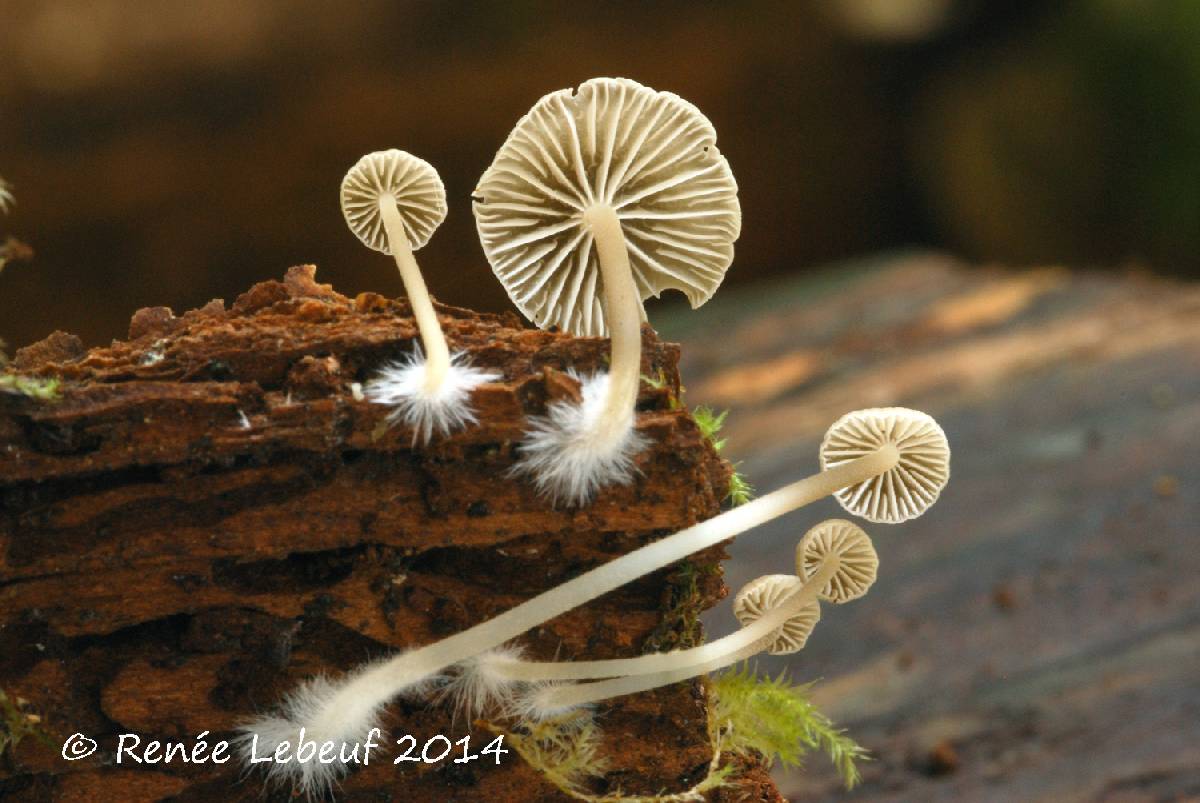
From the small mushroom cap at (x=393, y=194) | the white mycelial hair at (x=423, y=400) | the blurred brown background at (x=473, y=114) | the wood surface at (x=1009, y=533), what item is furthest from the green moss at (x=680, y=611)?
the blurred brown background at (x=473, y=114)

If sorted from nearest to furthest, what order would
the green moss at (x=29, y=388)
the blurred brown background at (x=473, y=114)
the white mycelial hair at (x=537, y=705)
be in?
the green moss at (x=29, y=388) → the white mycelial hair at (x=537, y=705) → the blurred brown background at (x=473, y=114)

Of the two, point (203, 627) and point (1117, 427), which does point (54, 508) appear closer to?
point (203, 627)

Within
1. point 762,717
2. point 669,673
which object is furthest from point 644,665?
point 762,717

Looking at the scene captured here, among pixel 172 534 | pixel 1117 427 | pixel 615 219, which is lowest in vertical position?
pixel 172 534

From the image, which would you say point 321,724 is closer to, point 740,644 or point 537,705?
point 537,705

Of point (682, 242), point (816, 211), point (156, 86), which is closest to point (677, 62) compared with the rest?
point (816, 211)

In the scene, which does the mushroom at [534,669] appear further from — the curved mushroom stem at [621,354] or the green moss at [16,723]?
the green moss at [16,723]

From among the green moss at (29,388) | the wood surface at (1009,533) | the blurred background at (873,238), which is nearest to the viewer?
the green moss at (29,388)
